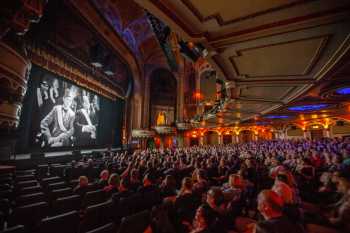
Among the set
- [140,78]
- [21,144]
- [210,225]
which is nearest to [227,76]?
[210,225]

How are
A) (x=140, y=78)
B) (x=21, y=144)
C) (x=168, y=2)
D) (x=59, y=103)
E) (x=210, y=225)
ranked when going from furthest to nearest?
(x=140, y=78), (x=59, y=103), (x=21, y=144), (x=168, y=2), (x=210, y=225)

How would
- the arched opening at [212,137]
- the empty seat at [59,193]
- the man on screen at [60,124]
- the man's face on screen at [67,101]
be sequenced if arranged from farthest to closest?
the arched opening at [212,137], the man's face on screen at [67,101], the man on screen at [60,124], the empty seat at [59,193]

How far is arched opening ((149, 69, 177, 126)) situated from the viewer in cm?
2795

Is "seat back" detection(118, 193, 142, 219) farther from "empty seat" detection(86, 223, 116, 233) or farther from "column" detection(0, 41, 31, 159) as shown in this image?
"column" detection(0, 41, 31, 159)

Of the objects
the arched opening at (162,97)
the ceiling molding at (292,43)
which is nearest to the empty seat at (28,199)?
the ceiling molding at (292,43)

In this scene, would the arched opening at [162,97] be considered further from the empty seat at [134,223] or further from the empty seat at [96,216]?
the empty seat at [134,223]

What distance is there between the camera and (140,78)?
23938 millimetres

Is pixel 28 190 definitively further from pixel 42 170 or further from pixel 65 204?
pixel 42 170

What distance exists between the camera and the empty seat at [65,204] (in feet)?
10.2

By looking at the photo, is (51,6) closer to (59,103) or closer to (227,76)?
(59,103)

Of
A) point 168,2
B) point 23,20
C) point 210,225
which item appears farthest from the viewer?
point 23,20

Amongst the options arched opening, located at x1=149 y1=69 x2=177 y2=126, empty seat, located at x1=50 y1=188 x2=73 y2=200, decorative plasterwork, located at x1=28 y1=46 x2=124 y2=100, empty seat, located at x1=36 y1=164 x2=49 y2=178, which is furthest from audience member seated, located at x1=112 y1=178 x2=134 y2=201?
arched opening, located at x1=149 y1=69 x2=177 y2=126

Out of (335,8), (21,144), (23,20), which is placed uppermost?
(23,20)

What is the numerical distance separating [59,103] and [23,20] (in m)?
9.10
